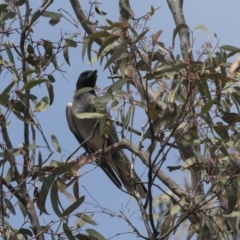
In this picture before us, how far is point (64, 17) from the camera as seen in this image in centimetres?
364

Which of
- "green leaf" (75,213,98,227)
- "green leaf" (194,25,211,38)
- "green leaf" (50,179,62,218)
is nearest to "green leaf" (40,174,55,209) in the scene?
"green leaf" (50,179,62,218)

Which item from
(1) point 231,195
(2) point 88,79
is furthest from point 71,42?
(2) point 88,79

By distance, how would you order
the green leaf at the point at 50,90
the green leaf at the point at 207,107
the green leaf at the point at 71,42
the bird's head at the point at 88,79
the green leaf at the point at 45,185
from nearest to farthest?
the green leaf at the point at 207,107, the green leaf at the point at 45,185, the green leaf at the point at 50,90, the green leaf at the point at 71,42, the bird's head at the point at 88,79

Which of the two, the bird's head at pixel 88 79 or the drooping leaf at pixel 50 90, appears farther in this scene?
the bird's head at pixel 88 79

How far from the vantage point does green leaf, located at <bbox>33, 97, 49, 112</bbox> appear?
10.5 feet

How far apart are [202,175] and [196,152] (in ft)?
0.66

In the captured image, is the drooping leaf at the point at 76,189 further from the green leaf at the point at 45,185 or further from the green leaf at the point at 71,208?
the green leaf at the point at 71,208

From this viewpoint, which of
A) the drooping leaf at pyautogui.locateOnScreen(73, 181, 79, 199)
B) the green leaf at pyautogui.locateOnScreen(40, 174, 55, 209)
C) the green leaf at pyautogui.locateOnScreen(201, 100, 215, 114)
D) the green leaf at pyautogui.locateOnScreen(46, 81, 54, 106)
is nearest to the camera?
the green leaf at pyautogui.locateOnScreen(201, 100, 215, 114)

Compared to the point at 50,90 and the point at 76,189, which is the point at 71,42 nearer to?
the point at 50,90

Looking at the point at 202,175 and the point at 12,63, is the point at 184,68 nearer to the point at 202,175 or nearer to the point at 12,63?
the point at 202,175

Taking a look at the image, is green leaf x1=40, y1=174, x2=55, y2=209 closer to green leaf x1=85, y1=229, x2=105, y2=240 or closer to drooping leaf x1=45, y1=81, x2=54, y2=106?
green leaf x1=85, y1=229, x2=105, y2=240

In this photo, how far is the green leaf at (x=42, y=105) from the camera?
10.5 feet

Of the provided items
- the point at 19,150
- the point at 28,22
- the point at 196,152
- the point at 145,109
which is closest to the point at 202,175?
the point at 196,152

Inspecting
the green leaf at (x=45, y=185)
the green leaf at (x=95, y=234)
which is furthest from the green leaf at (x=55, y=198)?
the green leaf at (x=95, y=234)
